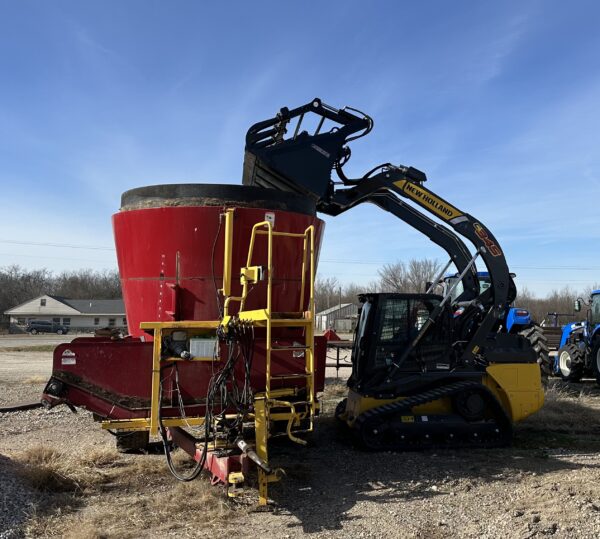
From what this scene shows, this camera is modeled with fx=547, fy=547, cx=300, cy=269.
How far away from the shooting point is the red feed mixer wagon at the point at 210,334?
16.2 ft

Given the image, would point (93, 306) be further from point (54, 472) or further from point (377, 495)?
point (377, 495)

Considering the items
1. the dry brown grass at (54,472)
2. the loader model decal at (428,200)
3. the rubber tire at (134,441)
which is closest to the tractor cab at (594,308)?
the loader model decal at (428,200)

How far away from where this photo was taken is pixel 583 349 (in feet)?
45.5

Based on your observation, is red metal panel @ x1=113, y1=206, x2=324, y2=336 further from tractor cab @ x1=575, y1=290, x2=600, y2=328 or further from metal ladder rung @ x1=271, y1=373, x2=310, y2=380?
tractor cab @ x1=575, y1=290, x2=600, y2=328

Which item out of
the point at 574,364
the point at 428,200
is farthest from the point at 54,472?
the point at 574,364

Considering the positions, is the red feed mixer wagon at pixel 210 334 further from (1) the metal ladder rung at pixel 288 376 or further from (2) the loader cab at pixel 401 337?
(2) the loader cab at pixel 401 337

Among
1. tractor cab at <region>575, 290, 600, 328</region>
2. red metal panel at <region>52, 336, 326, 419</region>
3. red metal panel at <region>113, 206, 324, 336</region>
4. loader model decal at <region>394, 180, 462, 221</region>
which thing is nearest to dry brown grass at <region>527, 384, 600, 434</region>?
tractor cab at <region>575, 290, 600, 328</region>

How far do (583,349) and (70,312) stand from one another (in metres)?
59.7

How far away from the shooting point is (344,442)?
7.41 meters

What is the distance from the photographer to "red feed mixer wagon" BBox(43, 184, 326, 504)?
4.93 metres

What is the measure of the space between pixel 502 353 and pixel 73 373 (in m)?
5.43

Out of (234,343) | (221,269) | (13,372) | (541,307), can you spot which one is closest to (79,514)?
(234,343)

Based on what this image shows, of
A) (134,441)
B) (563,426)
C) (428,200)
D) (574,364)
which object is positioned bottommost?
(563,426)

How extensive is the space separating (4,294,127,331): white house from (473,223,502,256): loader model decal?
59.1 m
